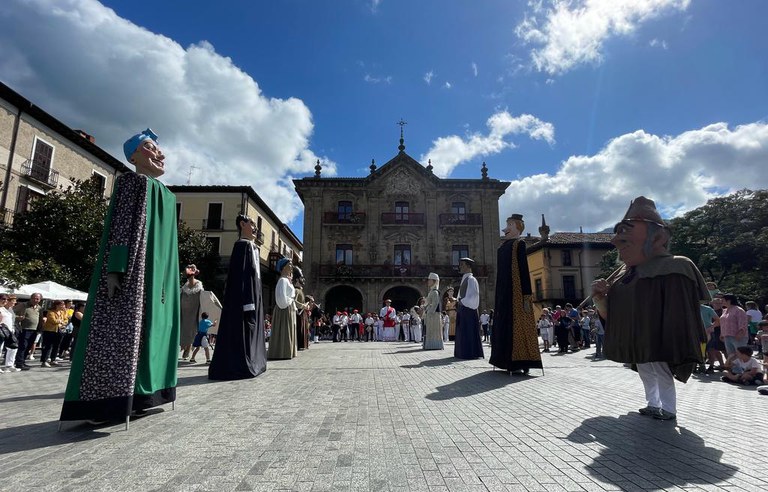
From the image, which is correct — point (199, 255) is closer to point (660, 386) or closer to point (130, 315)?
point (130, 315)

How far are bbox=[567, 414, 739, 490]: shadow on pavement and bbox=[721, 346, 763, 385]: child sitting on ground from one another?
4.95 meters

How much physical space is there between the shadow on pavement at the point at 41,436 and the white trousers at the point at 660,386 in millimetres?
4473

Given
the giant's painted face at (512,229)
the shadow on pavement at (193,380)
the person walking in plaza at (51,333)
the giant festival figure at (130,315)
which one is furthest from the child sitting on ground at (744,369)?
the person walking in plaza at (51,333)

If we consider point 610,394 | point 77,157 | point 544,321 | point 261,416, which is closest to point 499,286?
point 610,394

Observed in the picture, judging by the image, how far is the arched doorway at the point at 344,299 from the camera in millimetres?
33781

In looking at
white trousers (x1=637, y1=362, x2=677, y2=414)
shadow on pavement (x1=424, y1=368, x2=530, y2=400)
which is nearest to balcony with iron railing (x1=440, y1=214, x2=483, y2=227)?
shadow on pavement (x1=424, y1=368, x2=530, y2=400)

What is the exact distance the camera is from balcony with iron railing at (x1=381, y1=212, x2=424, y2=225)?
33.9 m

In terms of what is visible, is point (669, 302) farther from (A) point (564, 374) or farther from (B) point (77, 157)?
(B) point (77, 157)

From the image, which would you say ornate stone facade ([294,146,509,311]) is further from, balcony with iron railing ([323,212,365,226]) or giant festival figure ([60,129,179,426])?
giant festival figure ([60,129,179,426])

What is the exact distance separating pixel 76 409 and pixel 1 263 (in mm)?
12700

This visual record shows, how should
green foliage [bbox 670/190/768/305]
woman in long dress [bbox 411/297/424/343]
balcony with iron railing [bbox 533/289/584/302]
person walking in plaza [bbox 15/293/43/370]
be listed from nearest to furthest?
person walking in plaza [bbox 15/293/43/370] → woman in long dress [bbox 411/297/424/343] → green foliage [bbox 670/190/768/305] → balcony with iron railing [bbox 533/289/584/302]

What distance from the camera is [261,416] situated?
3457mm

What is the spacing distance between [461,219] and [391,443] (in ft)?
106

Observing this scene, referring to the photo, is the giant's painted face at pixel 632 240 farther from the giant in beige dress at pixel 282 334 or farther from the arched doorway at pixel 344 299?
the arched doorway at pixel 344 299
